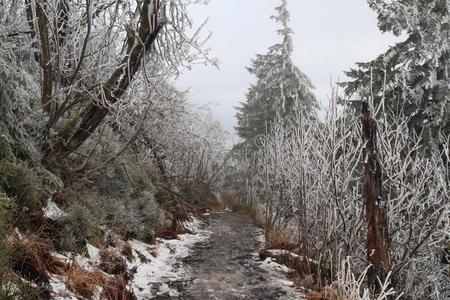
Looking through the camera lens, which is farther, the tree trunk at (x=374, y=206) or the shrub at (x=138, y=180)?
the shrub at (x=138, y=180)

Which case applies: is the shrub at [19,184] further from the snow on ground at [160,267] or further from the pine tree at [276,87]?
the pine tree at [276,87]

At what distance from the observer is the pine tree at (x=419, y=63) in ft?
26.5

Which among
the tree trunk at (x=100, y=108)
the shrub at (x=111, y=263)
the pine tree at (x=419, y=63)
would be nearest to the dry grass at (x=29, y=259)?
the shrub at (x=111, y=263)

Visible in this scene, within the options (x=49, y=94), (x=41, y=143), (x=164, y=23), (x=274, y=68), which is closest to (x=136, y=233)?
(x=41, y=143)

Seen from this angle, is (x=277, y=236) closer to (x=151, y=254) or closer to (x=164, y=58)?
(x=151, y=254)

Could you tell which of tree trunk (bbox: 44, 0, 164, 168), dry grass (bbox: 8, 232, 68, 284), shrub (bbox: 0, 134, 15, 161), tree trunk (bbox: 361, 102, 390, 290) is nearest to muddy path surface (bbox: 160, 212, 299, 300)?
tree trunk (bbox: 361, 102, 390, 290)

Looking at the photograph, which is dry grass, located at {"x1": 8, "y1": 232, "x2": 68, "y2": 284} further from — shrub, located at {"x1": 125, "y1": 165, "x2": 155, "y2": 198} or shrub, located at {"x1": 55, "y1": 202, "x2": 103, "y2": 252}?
shrub, located at {"x1": 125, "y1": 165, "x2": 155, "y2": 198}

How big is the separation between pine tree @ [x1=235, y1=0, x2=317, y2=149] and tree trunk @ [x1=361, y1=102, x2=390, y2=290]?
14.5 metres

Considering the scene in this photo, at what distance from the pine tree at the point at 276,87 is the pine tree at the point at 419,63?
9.21 metres

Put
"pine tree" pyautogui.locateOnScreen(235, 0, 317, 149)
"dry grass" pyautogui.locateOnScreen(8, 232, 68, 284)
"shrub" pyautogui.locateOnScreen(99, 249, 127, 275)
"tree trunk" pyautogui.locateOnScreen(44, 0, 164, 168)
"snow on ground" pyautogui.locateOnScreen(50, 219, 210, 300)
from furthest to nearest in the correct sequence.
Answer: "pine tree" pyautogui.locateOnScreen(235, 0, 317, 149) → "shrub" pyautogui.locateOnScreen(99, 249, 127, 275) → "tree trunk" pyautogui.locateOnScreen(44, 0, 164, 168) → "snow on ground" pyautogui.locateOnScreen(50, 219, 210, 300) → "dry grass" pyautogui.locateOnScreen(8, 232, 68, 284)

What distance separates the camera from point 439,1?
8.52 meters

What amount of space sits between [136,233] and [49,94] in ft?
12.1

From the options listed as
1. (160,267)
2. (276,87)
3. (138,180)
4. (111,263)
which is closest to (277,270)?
(160,267)

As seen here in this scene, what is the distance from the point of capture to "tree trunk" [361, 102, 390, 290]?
3.76 meters
